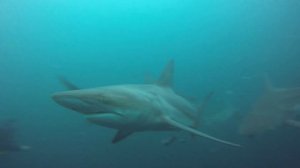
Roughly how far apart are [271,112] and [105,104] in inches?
176

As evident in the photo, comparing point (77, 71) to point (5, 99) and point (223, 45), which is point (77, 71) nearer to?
point (5, 99)

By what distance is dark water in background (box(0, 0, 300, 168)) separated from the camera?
40.9 ft

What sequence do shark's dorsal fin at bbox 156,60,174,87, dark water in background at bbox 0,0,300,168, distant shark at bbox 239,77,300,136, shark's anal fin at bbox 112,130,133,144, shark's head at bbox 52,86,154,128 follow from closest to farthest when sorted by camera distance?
shark's head at bbox 52,86,154,128 < shark's anal fin at bbox 112,130,133,144 < shark's dorsal fin at bbox 156,60,174,87 < distant shark at bbox 239,77,300,136 < dark water in background at bbox 0,0,300,168

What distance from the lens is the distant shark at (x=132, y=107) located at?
4.19 m

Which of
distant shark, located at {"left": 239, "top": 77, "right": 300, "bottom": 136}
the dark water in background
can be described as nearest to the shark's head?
distant shark, located at {"left": 239, "top": 77, "right": 300, "bottom": 136}

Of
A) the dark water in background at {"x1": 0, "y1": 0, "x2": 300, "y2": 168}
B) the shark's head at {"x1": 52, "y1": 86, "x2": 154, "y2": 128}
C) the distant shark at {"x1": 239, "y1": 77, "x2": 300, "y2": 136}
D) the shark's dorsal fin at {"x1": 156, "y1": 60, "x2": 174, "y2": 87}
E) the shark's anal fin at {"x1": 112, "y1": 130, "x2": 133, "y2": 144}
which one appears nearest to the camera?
the shark's head at {"x1": 52, "y1": 86, "x2": 154, "y2": 128}

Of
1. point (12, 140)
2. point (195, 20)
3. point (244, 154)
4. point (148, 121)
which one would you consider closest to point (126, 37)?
point (195, 20)

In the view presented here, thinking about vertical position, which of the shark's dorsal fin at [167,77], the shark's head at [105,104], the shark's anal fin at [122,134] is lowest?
the shark's anal fin at [122,134]

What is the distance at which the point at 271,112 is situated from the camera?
8000 millimetres

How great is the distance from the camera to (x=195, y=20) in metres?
36.4

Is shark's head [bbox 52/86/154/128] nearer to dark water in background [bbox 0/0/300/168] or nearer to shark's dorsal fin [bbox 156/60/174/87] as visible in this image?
→ shark's dorsal fin [bbox 156/60/174/87]

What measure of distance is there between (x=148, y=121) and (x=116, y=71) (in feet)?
110

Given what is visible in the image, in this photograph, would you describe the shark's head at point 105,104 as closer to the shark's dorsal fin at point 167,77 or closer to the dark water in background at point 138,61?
the shark's dorsal fin at point 167,77

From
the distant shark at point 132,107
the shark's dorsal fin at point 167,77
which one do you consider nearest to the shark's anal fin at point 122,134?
the distant shark at point 132,107
